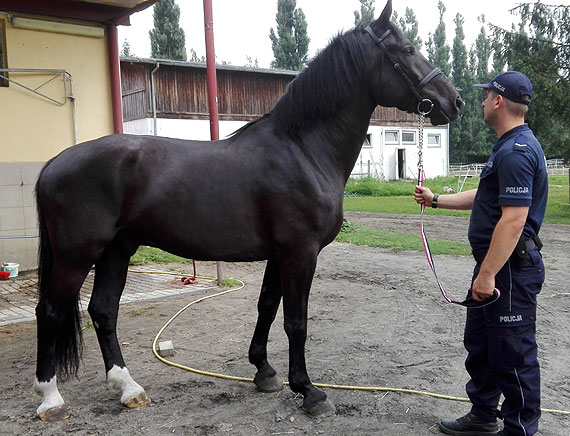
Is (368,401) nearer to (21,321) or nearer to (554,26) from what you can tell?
(21,321)

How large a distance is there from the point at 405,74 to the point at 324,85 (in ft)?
1.63

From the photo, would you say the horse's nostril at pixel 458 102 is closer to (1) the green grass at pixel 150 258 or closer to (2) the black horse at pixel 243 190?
(2) the black horse at pixel 243 190

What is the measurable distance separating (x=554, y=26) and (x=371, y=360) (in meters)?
14.4

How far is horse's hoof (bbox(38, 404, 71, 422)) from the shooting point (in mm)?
2941

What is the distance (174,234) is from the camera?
3.06 meters

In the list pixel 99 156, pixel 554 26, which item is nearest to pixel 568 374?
pixel 99 156

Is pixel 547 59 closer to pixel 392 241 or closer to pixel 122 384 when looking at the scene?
pixel 392 241

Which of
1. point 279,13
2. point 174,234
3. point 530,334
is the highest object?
point 279,13

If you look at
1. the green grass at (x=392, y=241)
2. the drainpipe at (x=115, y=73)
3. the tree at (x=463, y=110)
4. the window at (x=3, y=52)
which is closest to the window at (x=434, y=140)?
the tree at (x=463, y=110)

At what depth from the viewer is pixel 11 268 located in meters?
6.94

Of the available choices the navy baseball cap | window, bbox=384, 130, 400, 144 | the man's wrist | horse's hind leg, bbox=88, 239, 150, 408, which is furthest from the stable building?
the navy baseball cap

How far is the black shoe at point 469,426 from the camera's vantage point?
273 centimetres

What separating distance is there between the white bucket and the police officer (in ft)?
21.1

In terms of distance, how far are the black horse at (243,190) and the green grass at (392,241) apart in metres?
6.32
